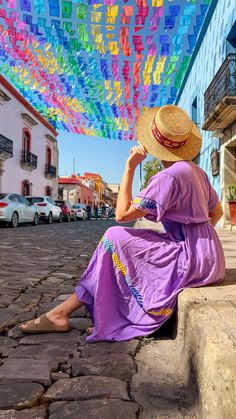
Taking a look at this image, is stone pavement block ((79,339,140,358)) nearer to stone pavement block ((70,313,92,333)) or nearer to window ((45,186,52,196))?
stone pavement block ((70,313,92,333))

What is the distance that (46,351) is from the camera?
218cm

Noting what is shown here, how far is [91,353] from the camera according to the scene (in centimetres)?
213

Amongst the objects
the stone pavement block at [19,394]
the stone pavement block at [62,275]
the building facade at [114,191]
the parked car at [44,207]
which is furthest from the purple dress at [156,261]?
the building facade at [114,191]

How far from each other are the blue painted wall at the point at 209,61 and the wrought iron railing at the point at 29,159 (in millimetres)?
11899

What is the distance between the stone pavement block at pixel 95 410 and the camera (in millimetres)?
1478

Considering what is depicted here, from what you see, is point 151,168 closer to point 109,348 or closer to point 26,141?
point 26,141

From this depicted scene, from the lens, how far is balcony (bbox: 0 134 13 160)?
21572mm

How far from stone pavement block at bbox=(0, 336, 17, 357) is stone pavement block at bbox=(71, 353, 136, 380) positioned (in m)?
0.43

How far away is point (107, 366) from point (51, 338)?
0.57m

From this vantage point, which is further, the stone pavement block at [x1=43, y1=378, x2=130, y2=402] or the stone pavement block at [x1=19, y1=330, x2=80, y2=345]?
the stone pavement block at [x1=19, y1=330, x2=80, y2=345]

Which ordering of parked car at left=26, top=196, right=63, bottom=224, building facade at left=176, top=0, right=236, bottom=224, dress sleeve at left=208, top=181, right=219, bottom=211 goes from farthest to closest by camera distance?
parked car at left=26, top=196, right=63, bottom=224 < building facade at left=176, top=0, right=236, bottom=224 < dress sleeve at left=208, top=181, right=219, bottom=211

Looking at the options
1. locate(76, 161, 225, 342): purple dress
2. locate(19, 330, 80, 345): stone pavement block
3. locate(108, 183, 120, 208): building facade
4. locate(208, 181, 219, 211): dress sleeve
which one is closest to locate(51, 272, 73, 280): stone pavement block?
locate(19, 330, 80, 345): stone pavement block

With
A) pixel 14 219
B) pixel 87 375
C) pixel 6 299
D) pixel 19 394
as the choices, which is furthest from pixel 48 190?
pixel 19 394

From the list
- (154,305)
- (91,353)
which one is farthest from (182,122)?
(91,353)
